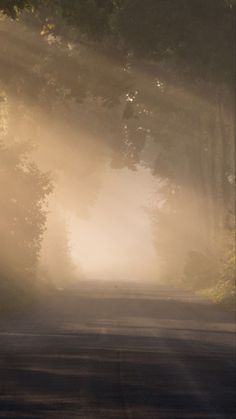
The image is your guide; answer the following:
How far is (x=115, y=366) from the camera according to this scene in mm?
18203

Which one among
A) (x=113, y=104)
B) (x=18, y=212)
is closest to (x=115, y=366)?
(x=113, y=104)

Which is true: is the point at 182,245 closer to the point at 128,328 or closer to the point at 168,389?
the point at 128,328

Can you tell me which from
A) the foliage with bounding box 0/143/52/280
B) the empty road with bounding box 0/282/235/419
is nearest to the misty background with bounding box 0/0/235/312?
the foliage with bounding box 0/143/52/280

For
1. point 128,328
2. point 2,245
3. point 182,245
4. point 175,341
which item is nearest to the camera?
point 175,341

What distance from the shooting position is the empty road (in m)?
13.2

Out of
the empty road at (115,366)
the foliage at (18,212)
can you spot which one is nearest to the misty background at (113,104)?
the foliage at (18,212)

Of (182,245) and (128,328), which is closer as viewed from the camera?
(128,328)

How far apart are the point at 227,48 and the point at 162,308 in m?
10.1

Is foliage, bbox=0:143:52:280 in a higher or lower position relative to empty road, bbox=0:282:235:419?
higher

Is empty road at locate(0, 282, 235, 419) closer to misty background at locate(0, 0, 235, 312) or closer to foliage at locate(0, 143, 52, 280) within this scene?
misty background at locate(0, 0, 235, 312)

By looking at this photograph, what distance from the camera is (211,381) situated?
1655cm

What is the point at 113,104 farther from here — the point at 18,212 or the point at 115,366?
the point at 18,212

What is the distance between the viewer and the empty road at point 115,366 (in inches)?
521

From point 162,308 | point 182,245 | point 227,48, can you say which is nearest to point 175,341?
point 162,308
